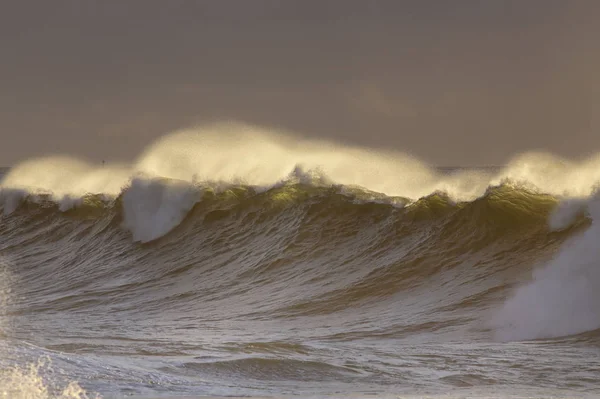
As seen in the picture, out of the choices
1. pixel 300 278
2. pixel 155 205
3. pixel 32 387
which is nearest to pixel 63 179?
pixel 155 205

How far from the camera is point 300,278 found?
1214 cm

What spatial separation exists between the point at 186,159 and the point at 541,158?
8.27 metres

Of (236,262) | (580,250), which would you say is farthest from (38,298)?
(580,250)

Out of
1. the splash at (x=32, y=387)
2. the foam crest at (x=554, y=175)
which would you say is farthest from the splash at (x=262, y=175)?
the splash at (x=32, y=387)

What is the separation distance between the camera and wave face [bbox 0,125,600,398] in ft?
20.9

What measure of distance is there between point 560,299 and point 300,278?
175 inches

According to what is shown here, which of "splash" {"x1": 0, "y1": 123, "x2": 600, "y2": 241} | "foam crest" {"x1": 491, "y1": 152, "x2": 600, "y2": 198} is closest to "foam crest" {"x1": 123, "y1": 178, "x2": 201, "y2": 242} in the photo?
"splash" {"x1": 0, "y1": 123, "x2": 600, "y2": 241}

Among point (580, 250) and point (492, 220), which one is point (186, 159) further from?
point (580, 250)

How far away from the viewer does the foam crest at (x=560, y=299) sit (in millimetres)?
8047

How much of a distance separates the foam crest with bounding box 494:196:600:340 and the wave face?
2 centimetres

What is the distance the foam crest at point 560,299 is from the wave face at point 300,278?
22 mm

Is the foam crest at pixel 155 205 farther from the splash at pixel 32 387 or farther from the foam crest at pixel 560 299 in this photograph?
Result: the splash at pixel 32 387

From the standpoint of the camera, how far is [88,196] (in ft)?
68.3

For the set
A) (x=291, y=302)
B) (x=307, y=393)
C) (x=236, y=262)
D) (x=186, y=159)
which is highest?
(x=186, y=159)
